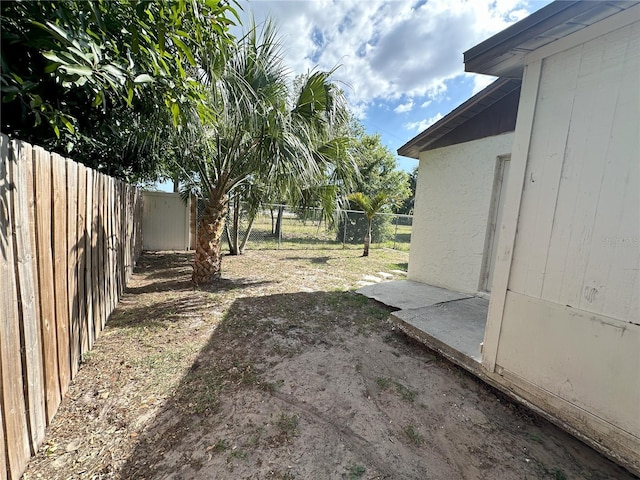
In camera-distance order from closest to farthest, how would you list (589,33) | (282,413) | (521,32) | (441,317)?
(589,33)
(521,32)
(282,413)
(441,317)

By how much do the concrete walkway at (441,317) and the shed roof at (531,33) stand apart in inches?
103

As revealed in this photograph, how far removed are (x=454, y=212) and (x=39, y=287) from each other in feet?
17.3

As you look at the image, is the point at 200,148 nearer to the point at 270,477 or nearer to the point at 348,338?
the point at 348,338

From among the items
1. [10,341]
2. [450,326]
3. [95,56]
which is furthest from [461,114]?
[10,341]

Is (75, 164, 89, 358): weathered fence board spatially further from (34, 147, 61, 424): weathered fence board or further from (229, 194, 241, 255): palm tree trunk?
(229, 194, 241, 255): palm tree trunk

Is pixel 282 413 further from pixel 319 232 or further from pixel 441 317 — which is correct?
pixel 319 232

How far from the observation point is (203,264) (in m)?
4.82

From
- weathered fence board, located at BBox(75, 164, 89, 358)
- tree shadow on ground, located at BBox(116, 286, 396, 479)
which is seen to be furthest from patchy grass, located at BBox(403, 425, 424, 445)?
weathered fence board, located at BBox(75, 164, 89, 358)

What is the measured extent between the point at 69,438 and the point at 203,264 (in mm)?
3325

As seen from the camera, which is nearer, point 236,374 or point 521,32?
point 521,32

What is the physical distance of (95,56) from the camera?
1.17m

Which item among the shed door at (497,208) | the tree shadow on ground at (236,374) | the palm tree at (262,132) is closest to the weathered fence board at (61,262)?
the tree shadow on ground at (236,374)

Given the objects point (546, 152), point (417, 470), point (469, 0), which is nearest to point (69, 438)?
point (417, 470)

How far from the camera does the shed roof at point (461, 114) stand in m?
A: 3.74
